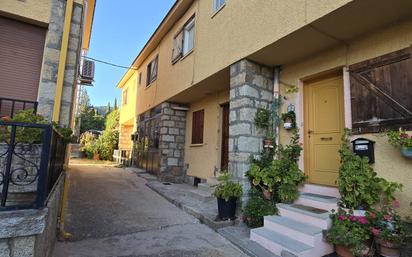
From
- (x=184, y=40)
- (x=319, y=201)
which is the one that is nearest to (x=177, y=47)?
(x=184, y=40)

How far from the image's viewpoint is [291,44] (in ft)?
13.9

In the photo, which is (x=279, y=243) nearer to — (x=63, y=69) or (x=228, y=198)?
(x=228, y=198)

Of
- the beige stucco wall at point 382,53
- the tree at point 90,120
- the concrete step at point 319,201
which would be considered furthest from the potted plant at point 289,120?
the tree at point 90,120

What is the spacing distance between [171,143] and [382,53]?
23.5ft

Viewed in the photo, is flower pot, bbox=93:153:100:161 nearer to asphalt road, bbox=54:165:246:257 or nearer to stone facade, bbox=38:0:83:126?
asphalt road, bbox=54:165:246:257

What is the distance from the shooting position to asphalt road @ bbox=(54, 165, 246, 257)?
11.2ft

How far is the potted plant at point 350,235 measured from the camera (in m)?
3.01

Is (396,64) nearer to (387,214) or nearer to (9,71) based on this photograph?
(387,214)

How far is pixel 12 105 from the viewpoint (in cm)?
381

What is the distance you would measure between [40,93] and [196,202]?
3795 mm

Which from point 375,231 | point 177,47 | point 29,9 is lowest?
point 375,231

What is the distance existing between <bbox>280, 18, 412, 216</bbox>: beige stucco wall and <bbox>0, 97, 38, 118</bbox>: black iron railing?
478 centimetres

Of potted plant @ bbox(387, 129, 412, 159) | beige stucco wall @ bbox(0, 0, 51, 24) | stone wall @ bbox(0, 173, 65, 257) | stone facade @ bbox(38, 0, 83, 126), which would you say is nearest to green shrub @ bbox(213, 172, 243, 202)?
potted plant @ bbox(387, 129, 412, 159)

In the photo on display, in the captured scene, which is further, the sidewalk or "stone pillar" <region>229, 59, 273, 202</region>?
"stone pillar" <region>229, 59, 273, 202</region>
